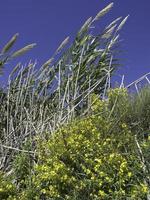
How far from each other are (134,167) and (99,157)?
293 millimetres

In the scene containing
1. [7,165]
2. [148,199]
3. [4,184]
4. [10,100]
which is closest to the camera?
[148,199]

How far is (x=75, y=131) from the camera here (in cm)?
404

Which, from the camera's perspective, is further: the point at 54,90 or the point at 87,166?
the point at 54,90

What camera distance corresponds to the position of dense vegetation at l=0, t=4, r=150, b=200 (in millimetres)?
3590

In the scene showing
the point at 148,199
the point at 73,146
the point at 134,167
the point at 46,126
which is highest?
the point at 46,126

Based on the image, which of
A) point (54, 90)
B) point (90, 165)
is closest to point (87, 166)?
point (90, 165)

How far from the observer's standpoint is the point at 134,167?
359 centimetres

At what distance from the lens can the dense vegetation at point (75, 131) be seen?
359 centimetres

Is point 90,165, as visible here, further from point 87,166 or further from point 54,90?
point 54,90

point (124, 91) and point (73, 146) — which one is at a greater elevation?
point (124, 91)

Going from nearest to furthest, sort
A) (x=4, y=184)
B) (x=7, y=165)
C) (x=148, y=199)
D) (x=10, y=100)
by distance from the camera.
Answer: (x=148, y=199) → (x=4, y=184) → (x=7, y=165) → (x=10, y=100)

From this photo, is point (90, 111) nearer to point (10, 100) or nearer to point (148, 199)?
point (10, 100)

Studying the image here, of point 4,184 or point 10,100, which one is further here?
point 10,100

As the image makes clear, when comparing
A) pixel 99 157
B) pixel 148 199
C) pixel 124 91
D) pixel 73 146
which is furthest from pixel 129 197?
pixel 124 91
